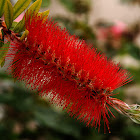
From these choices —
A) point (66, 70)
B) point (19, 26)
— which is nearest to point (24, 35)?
point (19, 26)

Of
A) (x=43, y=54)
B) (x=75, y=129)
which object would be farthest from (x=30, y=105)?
(x=43, y=54)

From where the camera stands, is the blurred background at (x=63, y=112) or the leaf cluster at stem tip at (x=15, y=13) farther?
the blurred background at (x=63, y=112)

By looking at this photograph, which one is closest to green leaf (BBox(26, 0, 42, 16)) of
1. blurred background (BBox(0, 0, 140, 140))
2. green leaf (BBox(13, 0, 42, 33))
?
green leaf (BBox(13, 0, 42, 33))

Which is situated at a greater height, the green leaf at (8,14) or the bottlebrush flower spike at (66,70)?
the green leaf at (8,14)

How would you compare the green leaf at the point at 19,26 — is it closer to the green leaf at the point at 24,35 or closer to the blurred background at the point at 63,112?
the green leaf at the point at 24,35

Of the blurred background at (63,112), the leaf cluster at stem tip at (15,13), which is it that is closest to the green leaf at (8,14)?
the leaf cluster at stem tip at (15,13)

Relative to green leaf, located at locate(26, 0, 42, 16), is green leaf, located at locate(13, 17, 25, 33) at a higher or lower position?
lower

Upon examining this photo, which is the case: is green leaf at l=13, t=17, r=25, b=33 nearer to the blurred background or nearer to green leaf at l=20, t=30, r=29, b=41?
green leaf at l=20, t=30, r=29, b=41

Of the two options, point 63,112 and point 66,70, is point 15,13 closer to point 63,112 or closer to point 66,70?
point 66,70
